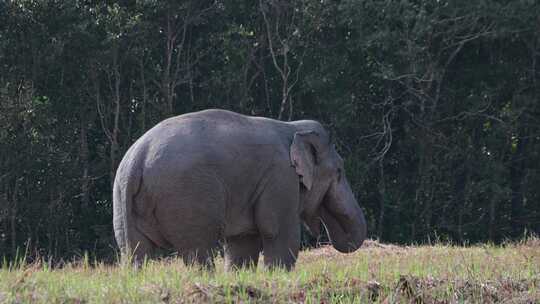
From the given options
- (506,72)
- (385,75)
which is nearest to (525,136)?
(506,72)

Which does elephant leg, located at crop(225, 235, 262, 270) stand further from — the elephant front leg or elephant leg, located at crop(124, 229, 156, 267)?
elephant leg, located at crop(124, 229, 156, 267)

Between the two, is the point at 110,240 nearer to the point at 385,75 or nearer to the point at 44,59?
the point at 44,59

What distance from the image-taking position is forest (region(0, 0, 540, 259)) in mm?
23266

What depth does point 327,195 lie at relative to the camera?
1459 centimetres

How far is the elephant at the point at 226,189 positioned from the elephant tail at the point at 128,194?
1 centimetres

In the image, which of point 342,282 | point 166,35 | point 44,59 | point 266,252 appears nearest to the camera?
point 342,282

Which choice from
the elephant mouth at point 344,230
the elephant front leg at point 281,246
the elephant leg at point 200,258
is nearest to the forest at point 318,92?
the elephant mouth at point 344,230

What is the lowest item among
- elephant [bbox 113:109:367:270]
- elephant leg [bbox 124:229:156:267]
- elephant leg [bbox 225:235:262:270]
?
elephant leg [bbox 225:235:262:270]

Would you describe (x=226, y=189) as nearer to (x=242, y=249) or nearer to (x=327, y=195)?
(x=242, y=249)

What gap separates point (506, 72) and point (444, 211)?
342 cm

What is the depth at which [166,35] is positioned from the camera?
81.8ft

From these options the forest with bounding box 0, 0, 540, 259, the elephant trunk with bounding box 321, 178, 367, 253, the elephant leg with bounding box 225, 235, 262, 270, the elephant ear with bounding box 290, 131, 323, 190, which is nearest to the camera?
the elephant ear with bounding box 290, 131, 323, 190

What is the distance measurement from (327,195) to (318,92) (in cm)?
1091

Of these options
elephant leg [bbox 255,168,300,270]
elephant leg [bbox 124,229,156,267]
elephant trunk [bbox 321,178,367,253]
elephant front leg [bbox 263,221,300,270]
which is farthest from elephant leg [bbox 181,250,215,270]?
elephant trunk [bbox 321,178,367,253]
